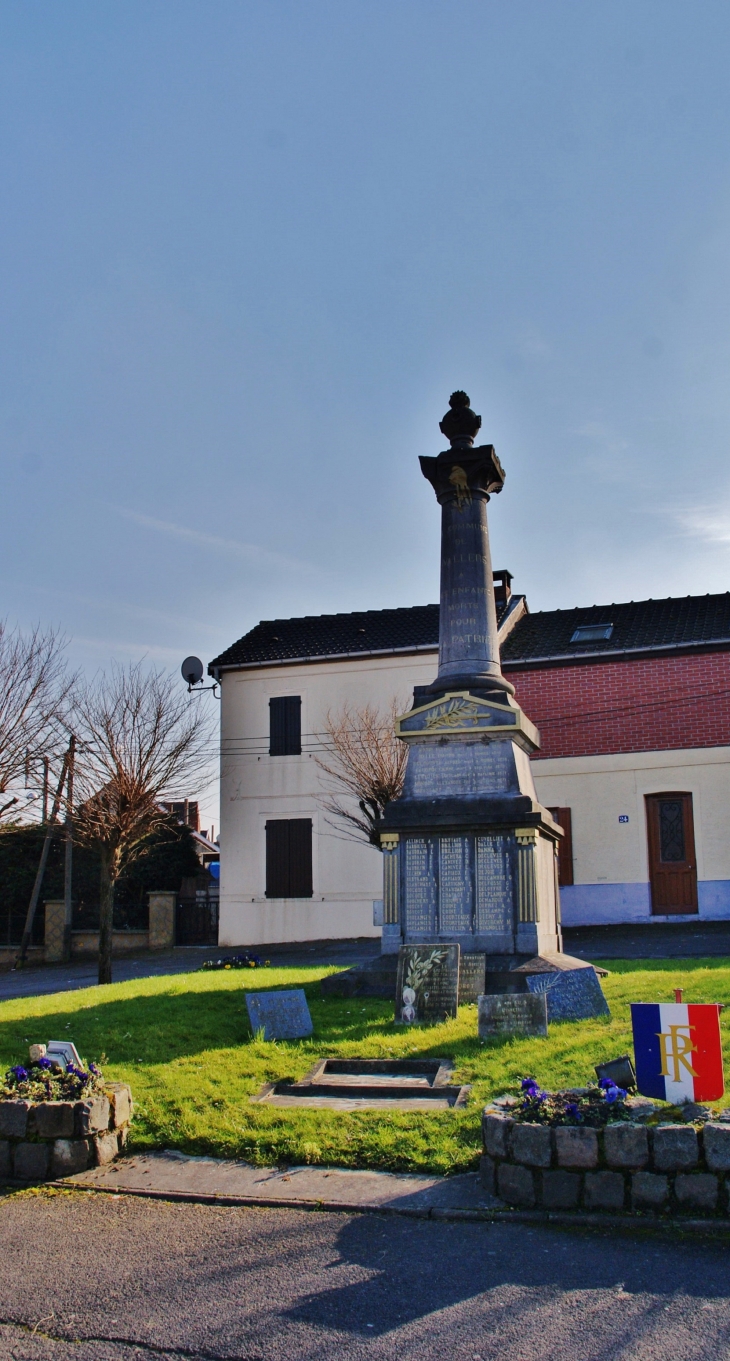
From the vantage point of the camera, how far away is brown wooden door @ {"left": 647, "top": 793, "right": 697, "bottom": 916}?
2066 centimetres

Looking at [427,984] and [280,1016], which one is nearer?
[280,1016]

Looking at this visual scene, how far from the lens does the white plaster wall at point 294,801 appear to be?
23969 millimetres

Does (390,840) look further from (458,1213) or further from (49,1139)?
(458,1213)

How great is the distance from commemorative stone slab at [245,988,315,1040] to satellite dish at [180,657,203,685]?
17978 millimetres

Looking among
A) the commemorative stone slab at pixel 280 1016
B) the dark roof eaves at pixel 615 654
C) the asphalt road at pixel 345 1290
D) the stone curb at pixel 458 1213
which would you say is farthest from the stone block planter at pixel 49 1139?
the dark roof eaves at pixel 615 654

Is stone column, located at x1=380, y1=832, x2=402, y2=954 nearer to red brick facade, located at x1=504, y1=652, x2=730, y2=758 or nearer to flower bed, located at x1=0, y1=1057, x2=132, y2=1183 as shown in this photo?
flower bed, located at x1=0, y1=1057, x2=132, y2=1183

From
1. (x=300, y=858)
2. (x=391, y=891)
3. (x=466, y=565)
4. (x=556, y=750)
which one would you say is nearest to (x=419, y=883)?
(x=391, y=891)

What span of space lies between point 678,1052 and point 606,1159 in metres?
0.95

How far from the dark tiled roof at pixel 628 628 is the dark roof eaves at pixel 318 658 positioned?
214cm

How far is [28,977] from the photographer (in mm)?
21859

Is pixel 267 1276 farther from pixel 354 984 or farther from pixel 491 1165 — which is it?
pixel 354 984

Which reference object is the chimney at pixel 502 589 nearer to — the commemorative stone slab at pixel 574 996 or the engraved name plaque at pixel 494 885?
the engraved name plaque at pixel 494 885

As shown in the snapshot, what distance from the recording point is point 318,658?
2531 cm

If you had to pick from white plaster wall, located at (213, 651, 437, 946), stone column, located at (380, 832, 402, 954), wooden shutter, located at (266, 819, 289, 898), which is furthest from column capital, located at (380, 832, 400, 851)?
wooden shutter, located at (266, 819, 289, 898)
